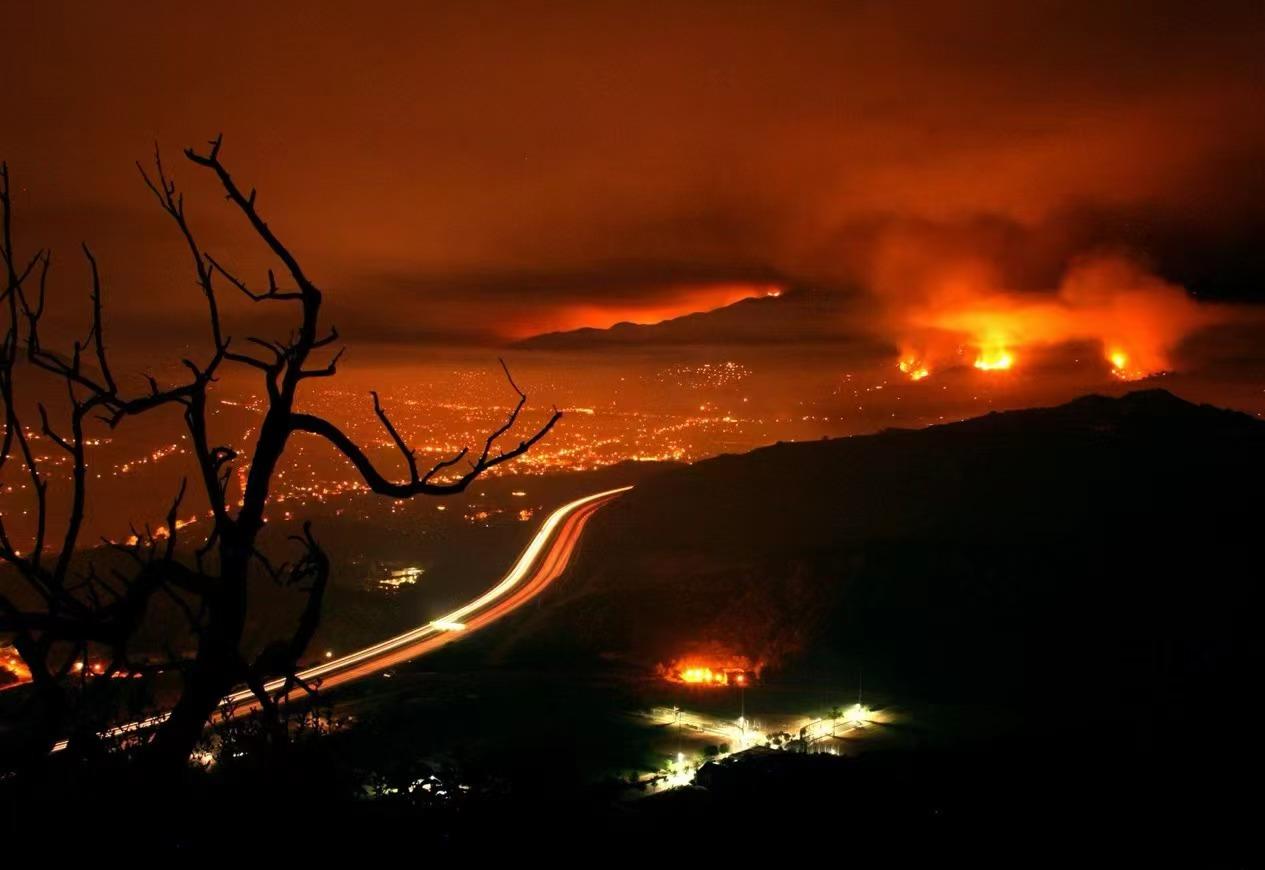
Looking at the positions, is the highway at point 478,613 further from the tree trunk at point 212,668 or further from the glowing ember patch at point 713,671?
the tree trunk at point 212,668

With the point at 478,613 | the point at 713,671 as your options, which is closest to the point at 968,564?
the point at 713,671

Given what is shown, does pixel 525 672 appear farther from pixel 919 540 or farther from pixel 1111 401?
pixel 1111 401


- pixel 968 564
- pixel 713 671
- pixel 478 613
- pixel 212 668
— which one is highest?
pixel 212 668

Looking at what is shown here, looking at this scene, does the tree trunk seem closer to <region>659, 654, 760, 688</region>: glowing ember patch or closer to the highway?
the highway

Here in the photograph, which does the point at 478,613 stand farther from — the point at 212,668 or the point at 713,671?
the point at 212,668

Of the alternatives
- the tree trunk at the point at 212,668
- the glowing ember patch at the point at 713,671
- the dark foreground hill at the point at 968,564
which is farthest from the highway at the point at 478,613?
the tree trunk at the point at 212,668

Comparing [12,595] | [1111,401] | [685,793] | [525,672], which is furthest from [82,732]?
[1111,401]

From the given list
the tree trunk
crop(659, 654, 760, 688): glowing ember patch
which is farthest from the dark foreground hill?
the tree trunk
